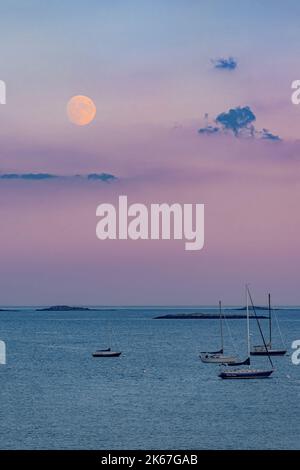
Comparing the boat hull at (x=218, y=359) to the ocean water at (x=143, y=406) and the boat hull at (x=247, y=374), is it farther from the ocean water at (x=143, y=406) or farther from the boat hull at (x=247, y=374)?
the boat hull at (x=247, y=374)

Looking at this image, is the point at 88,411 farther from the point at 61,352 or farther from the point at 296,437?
the point at 61,352

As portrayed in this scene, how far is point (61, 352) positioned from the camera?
150500 millimetres

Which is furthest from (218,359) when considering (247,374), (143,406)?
(143,406)

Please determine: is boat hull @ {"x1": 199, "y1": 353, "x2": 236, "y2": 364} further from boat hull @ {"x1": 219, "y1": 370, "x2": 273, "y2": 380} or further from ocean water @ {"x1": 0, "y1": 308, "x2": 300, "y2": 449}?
boat hull @ {"x1": 219, "y1": 370, "x2": 273, "y2": 380}

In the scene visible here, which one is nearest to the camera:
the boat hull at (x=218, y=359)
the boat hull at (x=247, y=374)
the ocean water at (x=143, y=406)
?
the ocean water at (x=143, y=406)

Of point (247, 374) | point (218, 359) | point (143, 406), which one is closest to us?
point (143, 406)

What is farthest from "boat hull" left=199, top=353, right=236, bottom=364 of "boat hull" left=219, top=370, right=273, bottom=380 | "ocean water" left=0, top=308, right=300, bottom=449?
"boat hull" left=219, top=370, right=273, bottom=380

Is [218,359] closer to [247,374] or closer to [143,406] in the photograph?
[247,374]

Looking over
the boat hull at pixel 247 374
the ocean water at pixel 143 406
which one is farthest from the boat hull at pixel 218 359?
the boat hull at pixel 247 374

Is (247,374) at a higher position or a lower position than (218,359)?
lower

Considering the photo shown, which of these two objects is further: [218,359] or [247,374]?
[218,359]

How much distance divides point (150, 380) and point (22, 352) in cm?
6058

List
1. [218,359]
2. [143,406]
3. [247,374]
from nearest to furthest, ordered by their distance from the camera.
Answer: [143,406], [247,374], [218,359]

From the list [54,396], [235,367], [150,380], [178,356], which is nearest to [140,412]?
[54,396]
